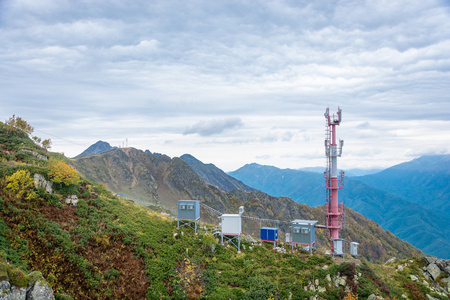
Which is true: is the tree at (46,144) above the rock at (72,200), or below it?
above

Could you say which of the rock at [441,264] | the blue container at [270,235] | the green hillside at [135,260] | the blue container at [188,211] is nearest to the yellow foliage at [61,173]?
the green hillside at [135,260]

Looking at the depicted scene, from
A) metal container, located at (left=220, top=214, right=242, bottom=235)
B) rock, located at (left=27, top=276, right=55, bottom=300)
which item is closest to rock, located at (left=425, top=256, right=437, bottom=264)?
metal container, located at (left=220, top=214, right=242, bottom=235)

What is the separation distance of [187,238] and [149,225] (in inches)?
214

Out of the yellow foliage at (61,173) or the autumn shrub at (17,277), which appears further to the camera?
the yellow foliage at (61,173)

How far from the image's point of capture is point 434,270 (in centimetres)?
3659

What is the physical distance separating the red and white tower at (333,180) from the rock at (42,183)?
122 ft

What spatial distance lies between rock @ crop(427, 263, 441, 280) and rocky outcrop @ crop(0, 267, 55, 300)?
42486mm

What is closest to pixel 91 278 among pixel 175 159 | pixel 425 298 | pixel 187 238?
pixel 187 238

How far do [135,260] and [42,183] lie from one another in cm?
1433

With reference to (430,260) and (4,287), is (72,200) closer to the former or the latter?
(4,287)

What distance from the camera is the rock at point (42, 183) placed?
106ft

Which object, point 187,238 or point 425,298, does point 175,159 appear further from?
point 425,298

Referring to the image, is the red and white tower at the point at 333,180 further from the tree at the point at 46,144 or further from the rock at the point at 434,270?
the tree at the point at 46,144

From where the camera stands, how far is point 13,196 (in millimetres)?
28641
